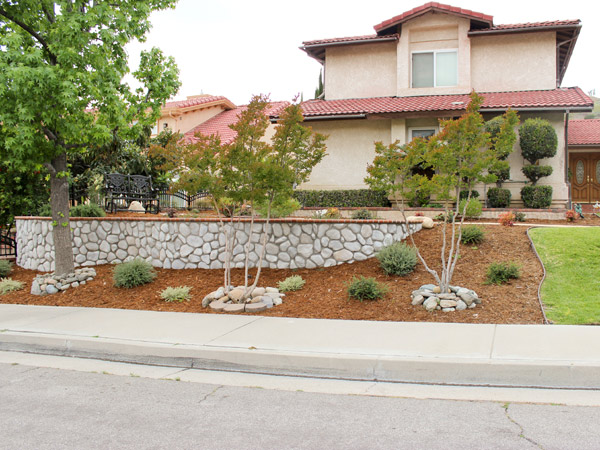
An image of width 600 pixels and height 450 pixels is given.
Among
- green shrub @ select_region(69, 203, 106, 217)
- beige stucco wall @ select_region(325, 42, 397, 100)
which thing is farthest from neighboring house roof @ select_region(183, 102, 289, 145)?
green shrub @ select_region(69, 203, 106, 217)

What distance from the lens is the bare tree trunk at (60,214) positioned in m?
10.8

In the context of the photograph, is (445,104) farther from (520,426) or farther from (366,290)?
(520,426)

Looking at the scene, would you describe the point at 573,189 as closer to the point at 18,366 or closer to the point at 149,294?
the point at 149,294

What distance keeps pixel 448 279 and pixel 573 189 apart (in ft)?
53.6

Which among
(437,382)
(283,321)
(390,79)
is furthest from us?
(390,79)

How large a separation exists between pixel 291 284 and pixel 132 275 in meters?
3.53

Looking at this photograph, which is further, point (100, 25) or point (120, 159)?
point (120, 159)

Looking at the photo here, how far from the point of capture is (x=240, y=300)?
8930 mm

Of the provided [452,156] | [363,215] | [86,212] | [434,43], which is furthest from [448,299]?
[434,43]

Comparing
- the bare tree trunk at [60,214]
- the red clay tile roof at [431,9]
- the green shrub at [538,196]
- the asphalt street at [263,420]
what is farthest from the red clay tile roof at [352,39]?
the asphalt street at [263,420]

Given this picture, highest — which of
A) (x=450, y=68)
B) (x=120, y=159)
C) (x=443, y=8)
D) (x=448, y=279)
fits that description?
(x=443, y=8)

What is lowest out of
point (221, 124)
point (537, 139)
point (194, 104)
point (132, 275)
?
point (132, 275)

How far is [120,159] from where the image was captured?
859 inches

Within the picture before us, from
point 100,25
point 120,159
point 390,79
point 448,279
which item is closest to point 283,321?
point 448,279
